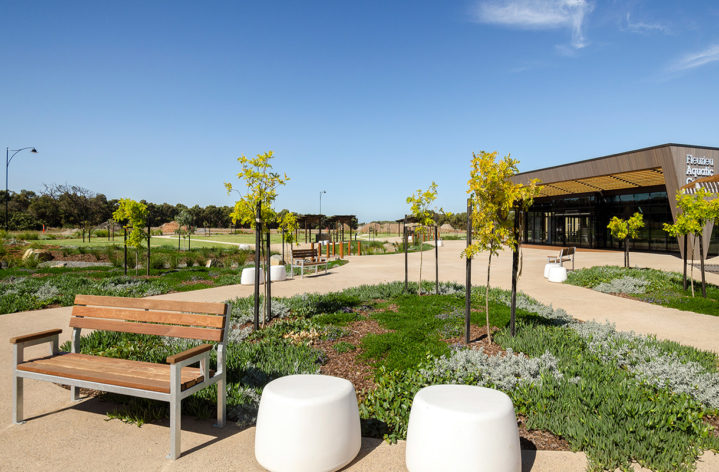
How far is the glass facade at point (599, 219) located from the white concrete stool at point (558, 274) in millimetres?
16024

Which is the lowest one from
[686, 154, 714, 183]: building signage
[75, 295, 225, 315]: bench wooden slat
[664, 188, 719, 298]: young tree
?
[75, 295, 225, 315]: bench wooden slat

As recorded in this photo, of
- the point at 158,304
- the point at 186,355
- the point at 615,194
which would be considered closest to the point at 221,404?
the point at 186,355

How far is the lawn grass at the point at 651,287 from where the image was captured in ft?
29.2

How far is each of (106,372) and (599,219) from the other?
33.1 m

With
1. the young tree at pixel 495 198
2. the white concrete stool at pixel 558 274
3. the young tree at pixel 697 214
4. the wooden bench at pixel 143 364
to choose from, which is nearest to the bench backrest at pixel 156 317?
the wooden bench at pixel 143 364

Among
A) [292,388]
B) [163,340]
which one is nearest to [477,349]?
[292,388]

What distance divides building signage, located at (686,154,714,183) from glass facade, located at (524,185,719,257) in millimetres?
5410

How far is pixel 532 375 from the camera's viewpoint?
4.13m

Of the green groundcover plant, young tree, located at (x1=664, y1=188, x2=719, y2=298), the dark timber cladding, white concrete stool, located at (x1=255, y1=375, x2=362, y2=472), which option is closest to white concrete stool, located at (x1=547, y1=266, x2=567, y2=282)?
young tree, located at (x1=664, y1=188, x2=719, y2=298)

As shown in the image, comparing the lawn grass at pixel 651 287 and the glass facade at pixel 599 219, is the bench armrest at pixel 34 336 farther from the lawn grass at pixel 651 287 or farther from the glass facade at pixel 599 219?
the glass facade at pixel 599 219

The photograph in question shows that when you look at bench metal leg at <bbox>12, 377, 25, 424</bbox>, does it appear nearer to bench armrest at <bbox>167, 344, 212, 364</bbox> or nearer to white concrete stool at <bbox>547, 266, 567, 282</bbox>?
bench armrest at <bbox>167, 344, 212, 364</bbox>

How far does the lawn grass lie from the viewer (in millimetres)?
8898

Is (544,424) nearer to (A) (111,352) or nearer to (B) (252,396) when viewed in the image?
(B) (252,396)

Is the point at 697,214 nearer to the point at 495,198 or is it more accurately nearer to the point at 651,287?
the point at 651,287
